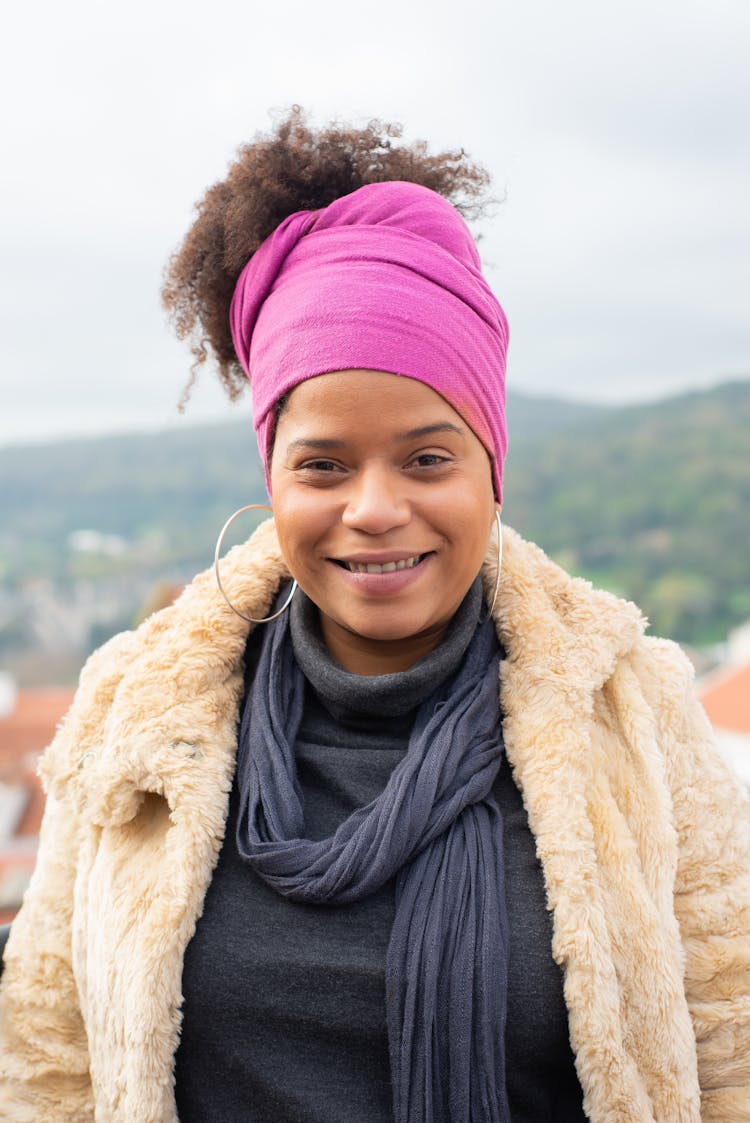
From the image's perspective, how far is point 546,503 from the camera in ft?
226

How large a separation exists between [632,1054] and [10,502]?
8592 cm

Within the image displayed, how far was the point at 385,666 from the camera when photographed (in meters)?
1.90

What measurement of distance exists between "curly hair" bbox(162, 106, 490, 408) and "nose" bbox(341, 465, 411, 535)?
1.75 feet

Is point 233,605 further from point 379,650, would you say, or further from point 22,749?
point 22,749

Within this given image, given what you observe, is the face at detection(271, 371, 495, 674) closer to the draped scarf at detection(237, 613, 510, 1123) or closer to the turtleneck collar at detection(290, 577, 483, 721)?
the turtleneck collar at detection(290, 577, 483, 721)

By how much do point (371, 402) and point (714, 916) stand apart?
102 cm

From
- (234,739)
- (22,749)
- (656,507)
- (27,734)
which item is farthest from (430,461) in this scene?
(656,507)

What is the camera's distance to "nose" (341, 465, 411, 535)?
1.63 m

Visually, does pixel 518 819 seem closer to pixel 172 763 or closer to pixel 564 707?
pixel 564 707

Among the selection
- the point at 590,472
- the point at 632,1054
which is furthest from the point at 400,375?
the point at 590,472

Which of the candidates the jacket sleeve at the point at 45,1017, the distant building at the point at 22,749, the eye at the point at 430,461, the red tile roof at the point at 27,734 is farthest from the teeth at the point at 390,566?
the red tile roof at the point at 27,734

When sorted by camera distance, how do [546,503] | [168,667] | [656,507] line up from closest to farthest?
1. [168,667]
2. [546,503]
3. [656,507]

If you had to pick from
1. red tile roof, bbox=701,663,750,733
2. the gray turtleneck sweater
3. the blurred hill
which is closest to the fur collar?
the gray turtleneck sweater

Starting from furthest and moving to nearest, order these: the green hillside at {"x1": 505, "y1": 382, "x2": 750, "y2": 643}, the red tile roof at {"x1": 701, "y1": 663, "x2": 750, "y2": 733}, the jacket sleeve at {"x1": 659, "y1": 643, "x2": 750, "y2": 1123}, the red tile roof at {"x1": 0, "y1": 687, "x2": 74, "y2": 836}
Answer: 1. the green hillside at {"x1": 505, "y1": 382, "x2": 750, "y2": 643}
2. the red tile roof at {"x1": 0, "y1": 687, "x2": 74, "y2": 836}
3. the red tile roof at {"x1": 701, "y1": 663, "x2": 750, "y2": 733}
4. the jacket sleeve at {"x1": 659, "y1": 643, "x2": 750, "y2": 1123}
